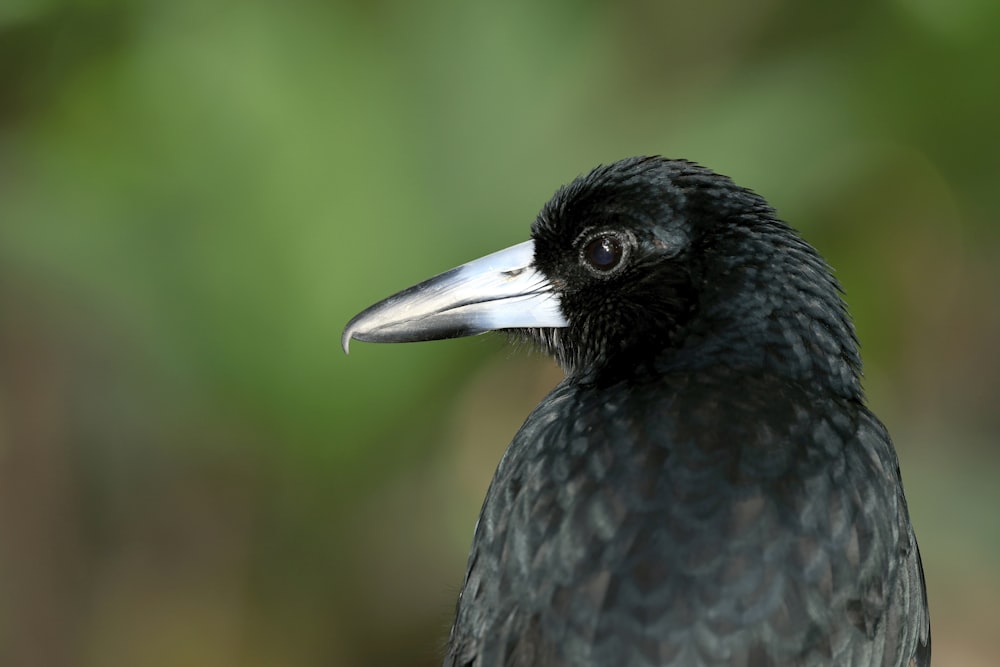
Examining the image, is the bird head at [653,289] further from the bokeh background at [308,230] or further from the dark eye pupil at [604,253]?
the bokeh background at [308,230]

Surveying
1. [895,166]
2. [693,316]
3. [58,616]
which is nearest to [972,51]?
[895,166]

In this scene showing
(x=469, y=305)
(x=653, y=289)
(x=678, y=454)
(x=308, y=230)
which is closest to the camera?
(x=678, y=454)

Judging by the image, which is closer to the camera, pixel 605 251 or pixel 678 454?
pixel 678 454

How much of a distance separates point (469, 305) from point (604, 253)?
0.73 feet

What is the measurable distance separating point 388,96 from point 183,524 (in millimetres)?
1168

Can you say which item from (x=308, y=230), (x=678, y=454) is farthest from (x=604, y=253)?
(x=308, y=230)

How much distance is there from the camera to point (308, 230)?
2.68 meters

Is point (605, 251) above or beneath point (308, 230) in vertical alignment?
beneath

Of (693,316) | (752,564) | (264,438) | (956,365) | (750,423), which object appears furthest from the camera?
(956,365)

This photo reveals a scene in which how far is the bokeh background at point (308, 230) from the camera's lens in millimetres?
2646

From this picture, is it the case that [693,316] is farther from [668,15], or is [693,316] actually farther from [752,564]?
[668,15]

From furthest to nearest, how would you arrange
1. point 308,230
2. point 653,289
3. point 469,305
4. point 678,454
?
point 308,230
point 469,305
point 653,289
point 678,454

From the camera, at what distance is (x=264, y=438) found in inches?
104

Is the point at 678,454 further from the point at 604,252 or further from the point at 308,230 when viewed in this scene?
the point at 308,230
